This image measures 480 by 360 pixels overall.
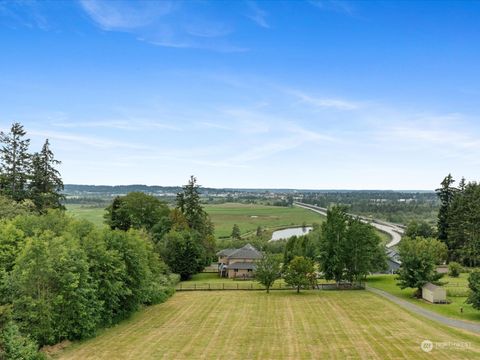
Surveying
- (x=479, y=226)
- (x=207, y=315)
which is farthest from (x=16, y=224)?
(x=479, y=226)

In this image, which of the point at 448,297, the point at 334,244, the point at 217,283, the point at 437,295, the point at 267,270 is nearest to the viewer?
the point at 437,295

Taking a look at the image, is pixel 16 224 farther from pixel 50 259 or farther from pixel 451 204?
pixel 451 204

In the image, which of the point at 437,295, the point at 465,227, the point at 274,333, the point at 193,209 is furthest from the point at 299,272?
the point at 465,227

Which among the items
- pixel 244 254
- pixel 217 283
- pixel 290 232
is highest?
pixel 244 254

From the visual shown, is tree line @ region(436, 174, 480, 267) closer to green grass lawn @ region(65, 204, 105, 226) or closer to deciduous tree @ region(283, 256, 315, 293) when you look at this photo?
deciduous tree @ region(283, 256, 315, 293)

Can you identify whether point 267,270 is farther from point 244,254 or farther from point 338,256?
point 244,254
